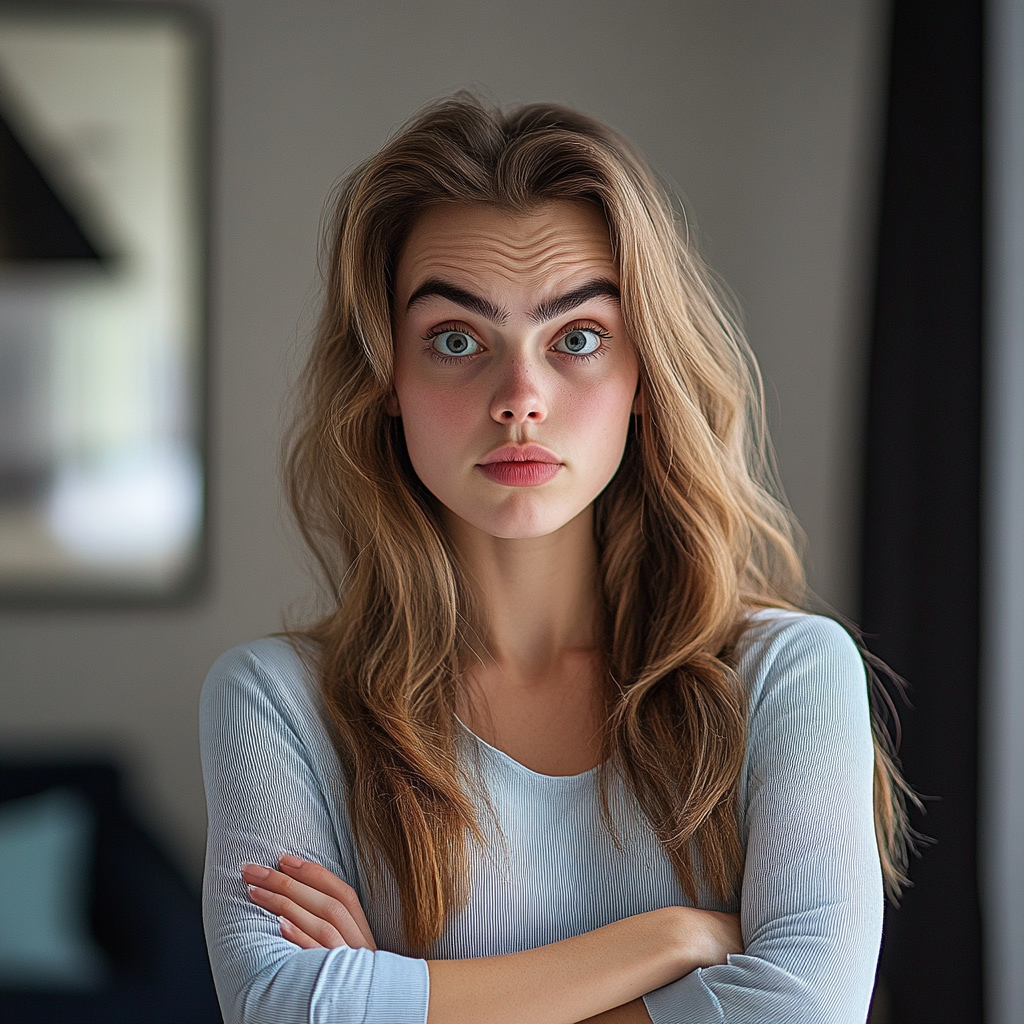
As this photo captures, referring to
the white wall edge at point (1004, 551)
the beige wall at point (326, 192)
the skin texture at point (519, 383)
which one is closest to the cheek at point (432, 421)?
the skin texture at point (519, 383)

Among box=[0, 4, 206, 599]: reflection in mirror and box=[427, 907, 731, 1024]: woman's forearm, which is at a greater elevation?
box=[0, 4, 206, 599]: reflection in mirror

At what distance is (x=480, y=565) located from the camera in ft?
4.42

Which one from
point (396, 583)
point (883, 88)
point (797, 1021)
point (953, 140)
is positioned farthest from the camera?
point (883, 88)

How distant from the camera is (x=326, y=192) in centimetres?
313

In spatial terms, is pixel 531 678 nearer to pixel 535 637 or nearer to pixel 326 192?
pixel 535 637

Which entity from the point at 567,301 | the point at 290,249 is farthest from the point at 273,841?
the point at 290,249

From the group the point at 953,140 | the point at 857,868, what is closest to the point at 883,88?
the point at 953,140

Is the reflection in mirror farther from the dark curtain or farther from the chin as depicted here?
the chin

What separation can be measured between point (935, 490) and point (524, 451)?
57.9 inches

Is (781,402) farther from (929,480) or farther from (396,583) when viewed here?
(396,583)

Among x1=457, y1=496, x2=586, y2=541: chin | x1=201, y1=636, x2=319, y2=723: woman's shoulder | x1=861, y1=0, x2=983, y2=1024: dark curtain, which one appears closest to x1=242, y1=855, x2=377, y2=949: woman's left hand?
x1=201, y1=636, x2=319, y2=723: woman's shoulder

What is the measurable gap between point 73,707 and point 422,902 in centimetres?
235

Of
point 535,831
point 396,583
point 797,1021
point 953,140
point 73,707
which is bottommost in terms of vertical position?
point 73,707

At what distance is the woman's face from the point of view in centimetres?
119
